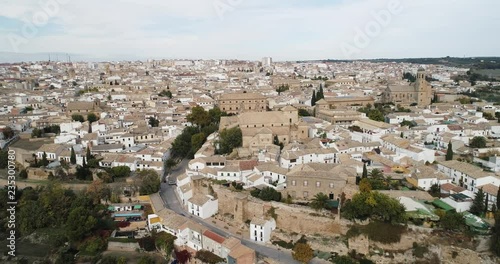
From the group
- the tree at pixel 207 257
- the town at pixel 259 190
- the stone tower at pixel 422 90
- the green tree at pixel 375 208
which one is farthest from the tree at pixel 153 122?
the stone tower at pixel 422 90

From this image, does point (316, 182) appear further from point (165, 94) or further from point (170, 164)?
point (165, 94)

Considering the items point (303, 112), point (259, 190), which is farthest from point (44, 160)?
point (303, 112)

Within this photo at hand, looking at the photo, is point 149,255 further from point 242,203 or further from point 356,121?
point 356,121

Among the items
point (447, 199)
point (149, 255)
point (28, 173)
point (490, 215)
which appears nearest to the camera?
point (490, 215)

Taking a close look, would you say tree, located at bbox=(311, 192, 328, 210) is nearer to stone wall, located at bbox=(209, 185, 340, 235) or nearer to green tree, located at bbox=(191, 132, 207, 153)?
stone wall, located at bbox=(209, 185, 340, 235)

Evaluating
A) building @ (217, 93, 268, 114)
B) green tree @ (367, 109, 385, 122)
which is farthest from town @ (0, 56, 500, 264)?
building @ (217, 93, 268, 114)

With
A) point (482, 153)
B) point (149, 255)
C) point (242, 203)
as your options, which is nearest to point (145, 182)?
point (149, 255)
